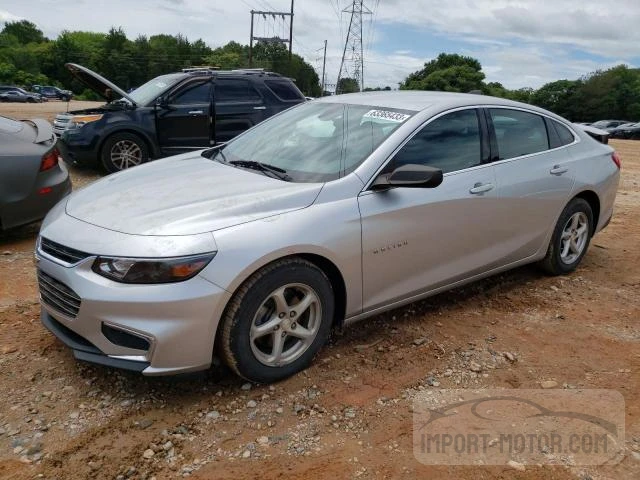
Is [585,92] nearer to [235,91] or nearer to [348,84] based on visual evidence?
[348,84]

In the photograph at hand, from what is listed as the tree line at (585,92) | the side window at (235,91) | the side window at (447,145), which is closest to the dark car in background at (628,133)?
the tree line at (585,92)

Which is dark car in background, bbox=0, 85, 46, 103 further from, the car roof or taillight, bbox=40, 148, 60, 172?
the car roof

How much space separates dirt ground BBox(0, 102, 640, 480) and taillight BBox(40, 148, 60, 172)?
54.6 inches

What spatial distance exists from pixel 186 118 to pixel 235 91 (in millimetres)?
952

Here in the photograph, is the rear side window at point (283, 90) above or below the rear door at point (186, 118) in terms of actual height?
above

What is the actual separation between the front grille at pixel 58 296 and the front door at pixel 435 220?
1.57 m

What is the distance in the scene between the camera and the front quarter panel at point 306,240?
280cm

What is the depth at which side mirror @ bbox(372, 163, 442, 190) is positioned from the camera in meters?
3.24

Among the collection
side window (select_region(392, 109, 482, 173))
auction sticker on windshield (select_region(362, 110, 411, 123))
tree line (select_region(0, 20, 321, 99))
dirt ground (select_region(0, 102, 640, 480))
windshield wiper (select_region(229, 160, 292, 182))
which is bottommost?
dirt ground (select_region(0, 102, 640, 480))

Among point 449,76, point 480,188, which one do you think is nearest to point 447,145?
point 480,188

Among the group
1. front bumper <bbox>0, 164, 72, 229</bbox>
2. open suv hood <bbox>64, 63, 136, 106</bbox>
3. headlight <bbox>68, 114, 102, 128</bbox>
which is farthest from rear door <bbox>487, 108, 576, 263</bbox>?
headlight <bbox>68, 114, 102, 128</bbox>

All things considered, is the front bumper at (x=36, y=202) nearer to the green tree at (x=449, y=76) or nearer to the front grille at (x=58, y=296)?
the front grille at (x=58, y=296)

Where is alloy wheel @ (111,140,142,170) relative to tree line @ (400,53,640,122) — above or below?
below

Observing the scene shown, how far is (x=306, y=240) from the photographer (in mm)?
3025
